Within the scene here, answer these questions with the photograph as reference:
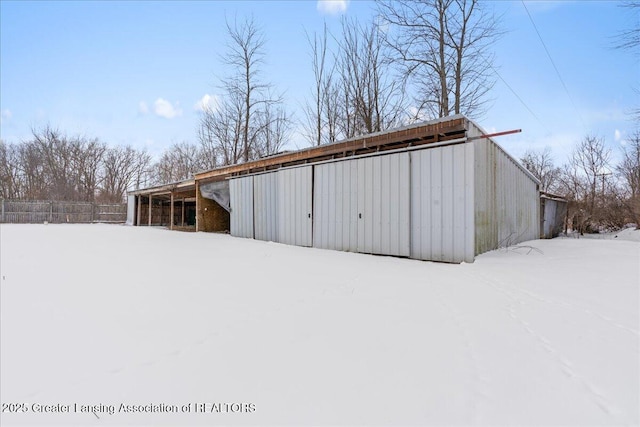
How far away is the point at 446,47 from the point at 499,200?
651 centimetres

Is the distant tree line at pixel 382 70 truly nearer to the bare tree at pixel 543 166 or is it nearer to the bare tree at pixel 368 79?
the bare tree at pixel 368 79

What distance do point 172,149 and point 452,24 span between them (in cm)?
2572

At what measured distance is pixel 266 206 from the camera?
349 inches

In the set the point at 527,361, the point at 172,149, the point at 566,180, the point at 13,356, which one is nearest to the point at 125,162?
the point at 172,149

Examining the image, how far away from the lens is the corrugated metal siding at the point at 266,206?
855 cm

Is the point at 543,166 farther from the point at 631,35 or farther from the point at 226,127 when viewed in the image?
the point at 226,127

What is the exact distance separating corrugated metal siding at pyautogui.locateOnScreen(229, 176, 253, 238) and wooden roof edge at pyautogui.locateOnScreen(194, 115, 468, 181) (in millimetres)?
694

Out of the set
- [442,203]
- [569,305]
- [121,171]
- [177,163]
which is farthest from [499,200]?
[121,171]

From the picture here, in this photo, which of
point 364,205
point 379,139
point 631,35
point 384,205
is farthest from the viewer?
point 631,35

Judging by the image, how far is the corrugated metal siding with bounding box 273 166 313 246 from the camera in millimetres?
7492

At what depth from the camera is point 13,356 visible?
65.4 inches

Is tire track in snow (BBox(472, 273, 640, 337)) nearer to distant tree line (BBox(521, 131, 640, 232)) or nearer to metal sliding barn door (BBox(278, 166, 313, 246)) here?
metal sliding barn door (BBox(278, 166, 313, 246))

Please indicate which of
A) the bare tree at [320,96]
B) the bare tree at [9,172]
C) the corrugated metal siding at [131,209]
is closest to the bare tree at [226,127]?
the bare tree at [320,96]

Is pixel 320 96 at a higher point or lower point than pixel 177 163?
higher
